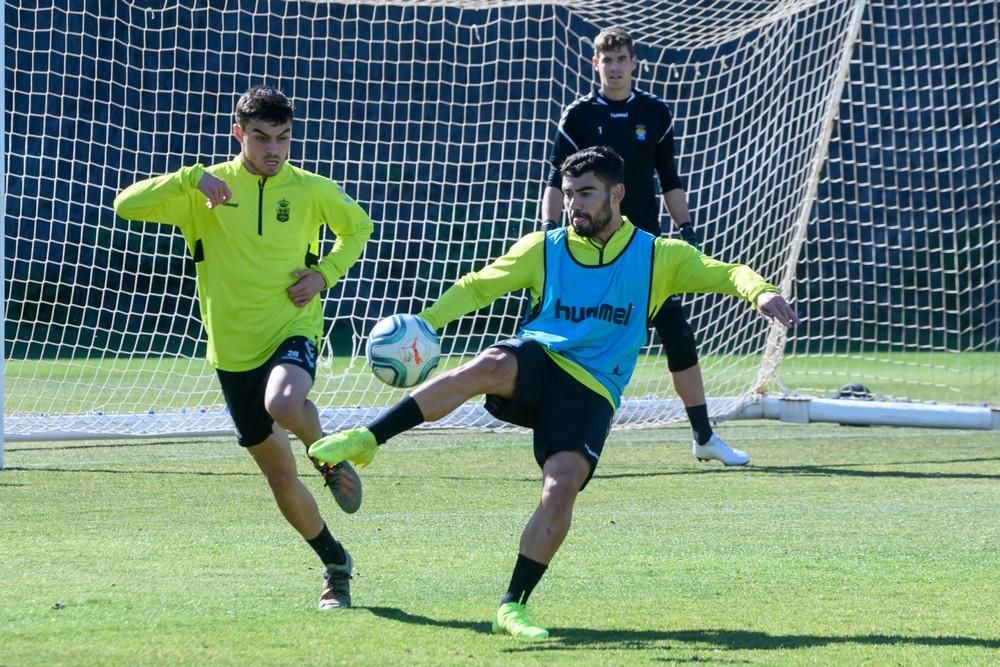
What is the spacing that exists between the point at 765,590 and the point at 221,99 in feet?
34.3

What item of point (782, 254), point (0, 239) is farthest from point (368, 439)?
point (782, 254)

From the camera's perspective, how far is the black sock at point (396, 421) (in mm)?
5215

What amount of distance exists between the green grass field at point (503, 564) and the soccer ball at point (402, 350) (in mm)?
813

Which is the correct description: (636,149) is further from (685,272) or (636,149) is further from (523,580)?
(523,580)

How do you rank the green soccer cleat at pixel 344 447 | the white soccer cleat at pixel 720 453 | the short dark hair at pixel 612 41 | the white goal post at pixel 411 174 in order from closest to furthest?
1. the green soccer cleat at pixel 344 447
2. the short dark hair at pixel 612 41
3. the white soccer cleat at pixel 720 453
4. the white goal post at pixel 411 174

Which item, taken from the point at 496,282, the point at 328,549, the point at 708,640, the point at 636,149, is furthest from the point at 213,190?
the point at 636,149

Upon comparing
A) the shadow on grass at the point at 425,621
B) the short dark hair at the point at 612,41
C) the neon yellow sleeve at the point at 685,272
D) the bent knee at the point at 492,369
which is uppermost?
the short dark hair at the point at 612,41

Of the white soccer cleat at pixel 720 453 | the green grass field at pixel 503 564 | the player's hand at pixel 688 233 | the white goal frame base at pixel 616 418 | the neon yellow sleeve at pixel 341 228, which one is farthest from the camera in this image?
the white goal frame base at pixel 616 418

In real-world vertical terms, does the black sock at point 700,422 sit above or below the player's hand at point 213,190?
below

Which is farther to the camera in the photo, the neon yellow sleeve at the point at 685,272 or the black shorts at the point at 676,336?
the black shorts at the point at 676,336

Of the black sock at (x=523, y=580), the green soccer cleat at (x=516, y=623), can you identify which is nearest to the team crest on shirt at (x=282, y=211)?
the black sock at (x=523, y=580)

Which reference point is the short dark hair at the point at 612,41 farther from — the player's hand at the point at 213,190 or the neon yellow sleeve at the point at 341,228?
the player's hand at the point at 213,190

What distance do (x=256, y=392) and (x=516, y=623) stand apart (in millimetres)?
1452

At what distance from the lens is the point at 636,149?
377 inches
